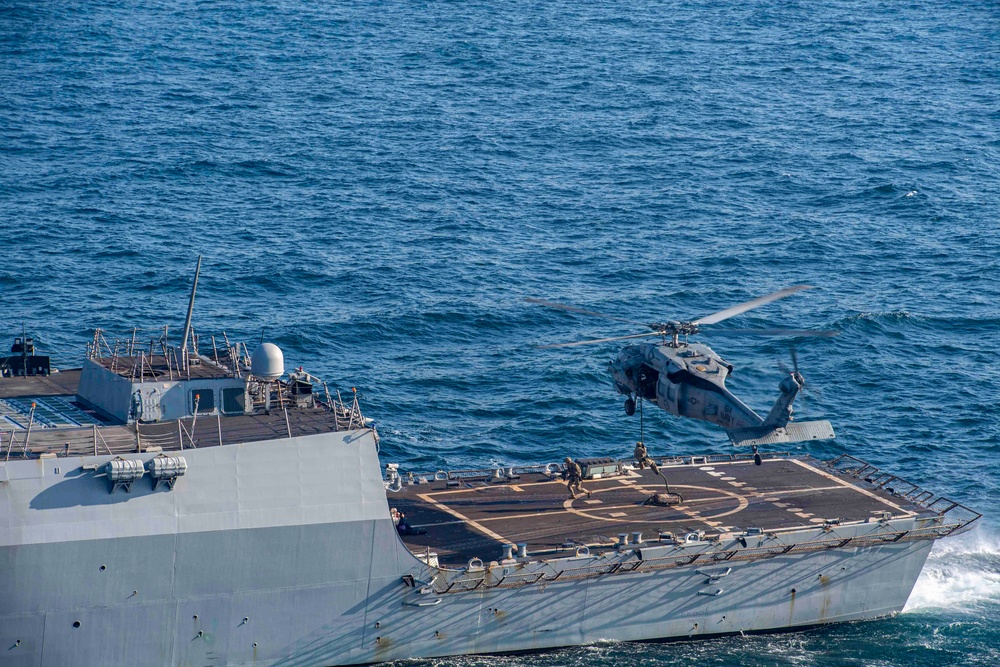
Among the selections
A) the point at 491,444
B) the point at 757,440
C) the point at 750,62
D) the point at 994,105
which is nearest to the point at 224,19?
the point at 750,62

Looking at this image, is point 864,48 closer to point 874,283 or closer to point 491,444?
point 874,283

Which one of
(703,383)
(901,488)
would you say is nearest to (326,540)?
(703,383)

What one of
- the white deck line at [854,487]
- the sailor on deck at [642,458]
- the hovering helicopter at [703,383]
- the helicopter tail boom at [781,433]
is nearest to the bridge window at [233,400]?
the hovering helicopter at [703,383]

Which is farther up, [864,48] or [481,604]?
[864,48]

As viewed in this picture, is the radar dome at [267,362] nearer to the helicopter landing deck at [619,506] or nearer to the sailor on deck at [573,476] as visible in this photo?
the helicopter landing deck at [619,506]

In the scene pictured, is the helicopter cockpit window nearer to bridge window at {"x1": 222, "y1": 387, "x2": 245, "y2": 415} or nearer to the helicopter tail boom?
the helicopter tail boom

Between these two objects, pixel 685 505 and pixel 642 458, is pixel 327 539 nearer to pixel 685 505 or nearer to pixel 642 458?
pixel 642 458
